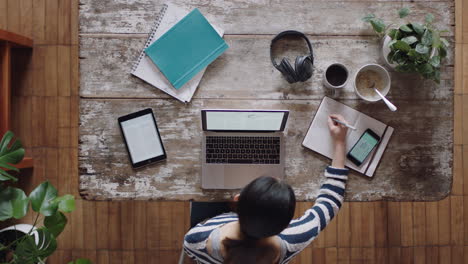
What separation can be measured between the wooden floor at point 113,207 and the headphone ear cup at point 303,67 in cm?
84

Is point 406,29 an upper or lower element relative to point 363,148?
upper

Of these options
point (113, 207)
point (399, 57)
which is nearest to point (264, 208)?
point (399, 57)

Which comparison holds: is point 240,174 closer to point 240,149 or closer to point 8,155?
point 240,149

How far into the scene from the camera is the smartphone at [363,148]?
1.29 meters

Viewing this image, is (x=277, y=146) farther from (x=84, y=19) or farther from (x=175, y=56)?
(x=84, y=19)

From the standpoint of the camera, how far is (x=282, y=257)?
1.10 m

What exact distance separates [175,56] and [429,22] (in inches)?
36.2

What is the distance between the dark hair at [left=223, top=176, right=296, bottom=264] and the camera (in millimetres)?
925

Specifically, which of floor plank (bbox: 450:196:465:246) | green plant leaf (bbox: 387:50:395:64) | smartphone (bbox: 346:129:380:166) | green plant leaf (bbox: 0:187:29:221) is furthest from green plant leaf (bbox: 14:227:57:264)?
floor plank (bbox: 450:196:465:246)

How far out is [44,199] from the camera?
3.96 ft

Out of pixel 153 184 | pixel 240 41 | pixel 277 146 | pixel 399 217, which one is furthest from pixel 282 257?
pixel 399 217

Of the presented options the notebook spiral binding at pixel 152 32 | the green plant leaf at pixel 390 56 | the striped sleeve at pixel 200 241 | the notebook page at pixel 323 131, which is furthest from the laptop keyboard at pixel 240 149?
the green plant leaf at pixel 390 56

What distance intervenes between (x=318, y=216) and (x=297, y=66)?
0.53 meters

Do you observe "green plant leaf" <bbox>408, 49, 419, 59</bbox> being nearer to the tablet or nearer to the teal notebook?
the teal notebook
